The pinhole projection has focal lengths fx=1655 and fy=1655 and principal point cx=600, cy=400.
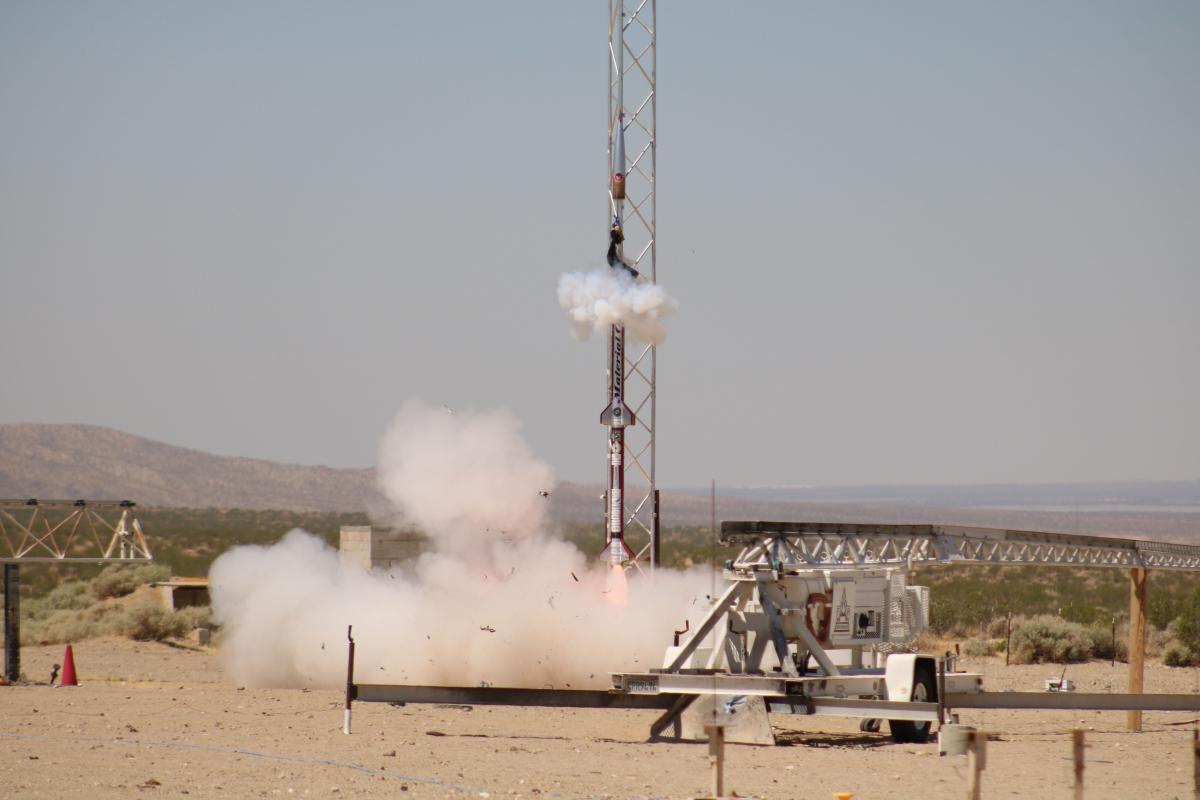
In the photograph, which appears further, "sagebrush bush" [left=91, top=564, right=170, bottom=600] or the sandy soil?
"sagebrush bush" [left=91, top=564, right=170, bottom=600]

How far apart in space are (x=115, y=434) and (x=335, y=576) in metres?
139

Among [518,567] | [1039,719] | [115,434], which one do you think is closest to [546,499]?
[518,567]

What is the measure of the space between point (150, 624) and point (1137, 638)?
22.1 metres

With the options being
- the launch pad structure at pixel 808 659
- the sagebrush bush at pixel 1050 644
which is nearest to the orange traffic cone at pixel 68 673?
the launch pad structure at pixel 808 659

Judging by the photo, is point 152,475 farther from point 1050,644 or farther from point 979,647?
point 1050,644

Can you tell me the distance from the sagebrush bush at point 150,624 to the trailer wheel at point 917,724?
20.5 meters

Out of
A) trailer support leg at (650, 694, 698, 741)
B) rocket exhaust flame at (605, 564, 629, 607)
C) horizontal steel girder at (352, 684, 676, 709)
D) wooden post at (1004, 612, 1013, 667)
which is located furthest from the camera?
wooden post at (1004, 612, 1013, 667)

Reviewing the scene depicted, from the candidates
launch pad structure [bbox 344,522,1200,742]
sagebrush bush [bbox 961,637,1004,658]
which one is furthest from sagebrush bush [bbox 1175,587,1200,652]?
launch pad structure [bbox 344,522,1200,742]

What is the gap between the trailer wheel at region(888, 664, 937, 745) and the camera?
23016mm

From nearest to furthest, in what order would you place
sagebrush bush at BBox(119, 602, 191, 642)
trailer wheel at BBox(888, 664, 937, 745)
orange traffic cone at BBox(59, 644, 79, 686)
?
trailer wheel at BBox(888, 664, 937, 745) → orange traffic cone at BBox(59, 644, 79, 686) → sagebrush bush at BBox(119, 602, 191, 642)

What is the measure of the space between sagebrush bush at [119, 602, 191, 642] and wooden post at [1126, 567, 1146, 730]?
71.3 feet

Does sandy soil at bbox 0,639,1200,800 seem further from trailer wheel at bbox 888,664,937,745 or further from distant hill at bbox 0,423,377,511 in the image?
distant hill at bbox 0,423,377,511

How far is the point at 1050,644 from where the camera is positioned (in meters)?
36.0

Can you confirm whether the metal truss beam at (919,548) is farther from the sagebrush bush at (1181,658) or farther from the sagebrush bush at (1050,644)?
the sagebrush bush at (1050,644)
